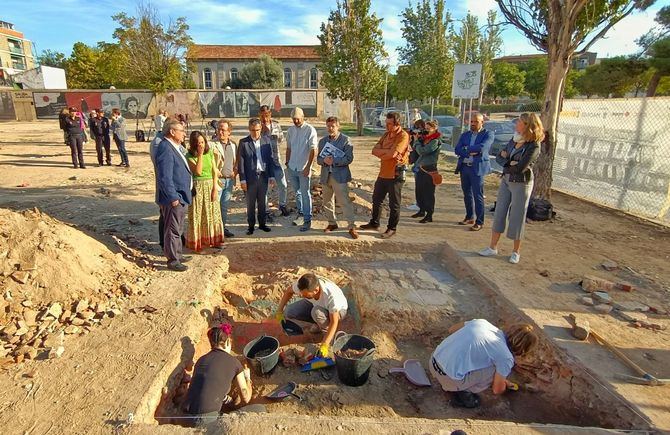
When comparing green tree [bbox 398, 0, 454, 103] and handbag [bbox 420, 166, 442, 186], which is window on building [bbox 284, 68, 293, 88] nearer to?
green tree [bbox 398, 0, 454, 103]

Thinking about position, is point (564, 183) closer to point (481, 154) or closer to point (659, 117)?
point (659, 117)

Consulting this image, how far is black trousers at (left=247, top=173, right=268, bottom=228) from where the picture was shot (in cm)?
606

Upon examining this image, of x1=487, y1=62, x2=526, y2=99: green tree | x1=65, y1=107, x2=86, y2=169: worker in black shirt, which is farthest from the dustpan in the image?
x1=487, y1=62, x2=526, y2=99: green tree

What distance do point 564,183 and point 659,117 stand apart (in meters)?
2.73

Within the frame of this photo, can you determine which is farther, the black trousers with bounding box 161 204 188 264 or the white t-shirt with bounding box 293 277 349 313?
the black trousers with bounding box 161 204 188 264

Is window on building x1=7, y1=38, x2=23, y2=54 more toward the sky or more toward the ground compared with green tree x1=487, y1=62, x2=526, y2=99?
more toward the sky

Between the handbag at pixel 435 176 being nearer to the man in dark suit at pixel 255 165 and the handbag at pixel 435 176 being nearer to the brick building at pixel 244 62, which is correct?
the man in dark suit at pixel 255 165

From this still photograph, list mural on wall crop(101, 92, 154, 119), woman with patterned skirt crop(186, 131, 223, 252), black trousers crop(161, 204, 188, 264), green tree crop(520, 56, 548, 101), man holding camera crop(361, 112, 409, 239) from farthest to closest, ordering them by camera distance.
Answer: green tree crop(520, 56, 548, 101) → mural on wall crop(101, 92, 154, 119) → man holding camera crop(361, 112, 409, 239) → woman with patterned skirt crop(186, 131, 223, 252) → black trousers crop(161, 204, 188, 264)

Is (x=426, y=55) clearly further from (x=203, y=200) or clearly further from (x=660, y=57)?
(x=203, y=200)

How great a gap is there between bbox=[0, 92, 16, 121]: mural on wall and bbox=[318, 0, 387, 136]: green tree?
89.9 ft

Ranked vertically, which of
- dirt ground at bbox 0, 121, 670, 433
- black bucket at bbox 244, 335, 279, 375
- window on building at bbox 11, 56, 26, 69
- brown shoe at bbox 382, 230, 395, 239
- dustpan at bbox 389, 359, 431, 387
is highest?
window on building at bbox 11, 56, 26, 69

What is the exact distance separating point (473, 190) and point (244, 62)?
54.9 meters

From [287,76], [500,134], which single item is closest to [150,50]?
[500,134]

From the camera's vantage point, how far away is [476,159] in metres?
6.39
